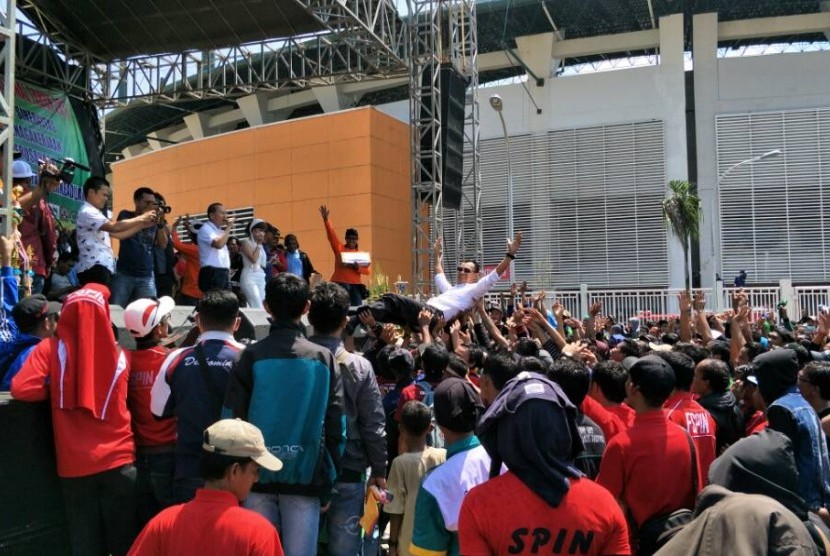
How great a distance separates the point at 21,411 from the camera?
149 inches

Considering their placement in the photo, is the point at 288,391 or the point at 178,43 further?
the point at 178,43

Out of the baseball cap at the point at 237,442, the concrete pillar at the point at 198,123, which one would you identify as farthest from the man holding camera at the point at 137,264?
the concrete pillar at the point at 198,123

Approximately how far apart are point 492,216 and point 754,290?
11.9 m

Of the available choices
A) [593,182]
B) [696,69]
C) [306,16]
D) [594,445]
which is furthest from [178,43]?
[696,69]

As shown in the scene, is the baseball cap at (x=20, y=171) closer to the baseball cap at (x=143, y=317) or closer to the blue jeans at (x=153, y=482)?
the baseball cap at (x=143, y=317)

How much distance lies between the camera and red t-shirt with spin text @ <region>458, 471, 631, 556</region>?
2.45 m

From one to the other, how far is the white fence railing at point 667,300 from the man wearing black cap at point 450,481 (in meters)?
18.1

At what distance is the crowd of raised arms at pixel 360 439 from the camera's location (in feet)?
8.23

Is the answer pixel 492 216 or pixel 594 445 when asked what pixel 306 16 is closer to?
pixel 594 445

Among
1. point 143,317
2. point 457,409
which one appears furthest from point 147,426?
point 457,409

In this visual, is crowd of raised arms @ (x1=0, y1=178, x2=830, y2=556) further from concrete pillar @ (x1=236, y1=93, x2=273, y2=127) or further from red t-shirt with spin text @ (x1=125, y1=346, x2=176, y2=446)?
concrete pillar @ (x1=236, y1=93, x2=273, y2=127)

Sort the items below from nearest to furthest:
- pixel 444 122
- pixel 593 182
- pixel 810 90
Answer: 1. pixel 444 122
2. pixel 810 90
3. pixel 593 182

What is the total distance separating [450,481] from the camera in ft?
10.1

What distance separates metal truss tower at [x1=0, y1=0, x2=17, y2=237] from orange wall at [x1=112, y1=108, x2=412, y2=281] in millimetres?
16544
